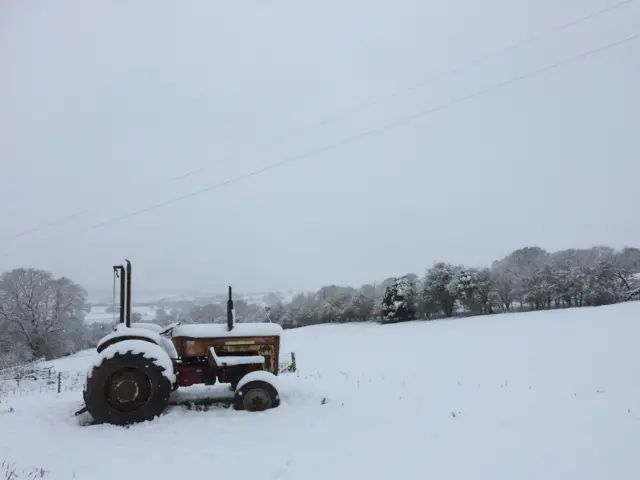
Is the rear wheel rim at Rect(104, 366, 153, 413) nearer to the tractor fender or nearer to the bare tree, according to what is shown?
the tractor fender

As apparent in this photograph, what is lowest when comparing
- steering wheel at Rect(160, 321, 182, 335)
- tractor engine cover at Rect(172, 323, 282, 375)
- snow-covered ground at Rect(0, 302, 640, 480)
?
snow-covered ground at Rect(0, 302, 640, 480)

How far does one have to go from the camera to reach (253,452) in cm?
513

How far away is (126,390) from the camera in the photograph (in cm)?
654

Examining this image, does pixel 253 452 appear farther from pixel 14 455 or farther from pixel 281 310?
pixel 281 310

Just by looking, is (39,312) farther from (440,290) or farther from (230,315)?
(230,315)

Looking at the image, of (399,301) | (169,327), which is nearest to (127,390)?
(169,327)

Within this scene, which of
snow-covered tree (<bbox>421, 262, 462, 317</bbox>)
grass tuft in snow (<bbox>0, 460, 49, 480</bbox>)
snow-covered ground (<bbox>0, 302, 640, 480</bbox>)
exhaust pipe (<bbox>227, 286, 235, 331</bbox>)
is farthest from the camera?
snow-covered tree (<bbox>421, 262, 462, 317</bbox>)

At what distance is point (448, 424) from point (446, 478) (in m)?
1.77

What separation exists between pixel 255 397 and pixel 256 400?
49 mm

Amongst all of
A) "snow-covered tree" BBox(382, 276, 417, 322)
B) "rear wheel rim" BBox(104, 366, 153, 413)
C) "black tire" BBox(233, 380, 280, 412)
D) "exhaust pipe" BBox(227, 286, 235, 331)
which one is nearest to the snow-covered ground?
"black tire" BBox(233, 380, 280, 412)

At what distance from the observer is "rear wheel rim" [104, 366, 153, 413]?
6.49 m

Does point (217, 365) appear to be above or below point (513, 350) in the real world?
above

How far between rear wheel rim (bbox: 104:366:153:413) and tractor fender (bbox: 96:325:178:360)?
634 millimetres

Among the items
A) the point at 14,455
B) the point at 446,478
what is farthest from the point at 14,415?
the point at 446,478
